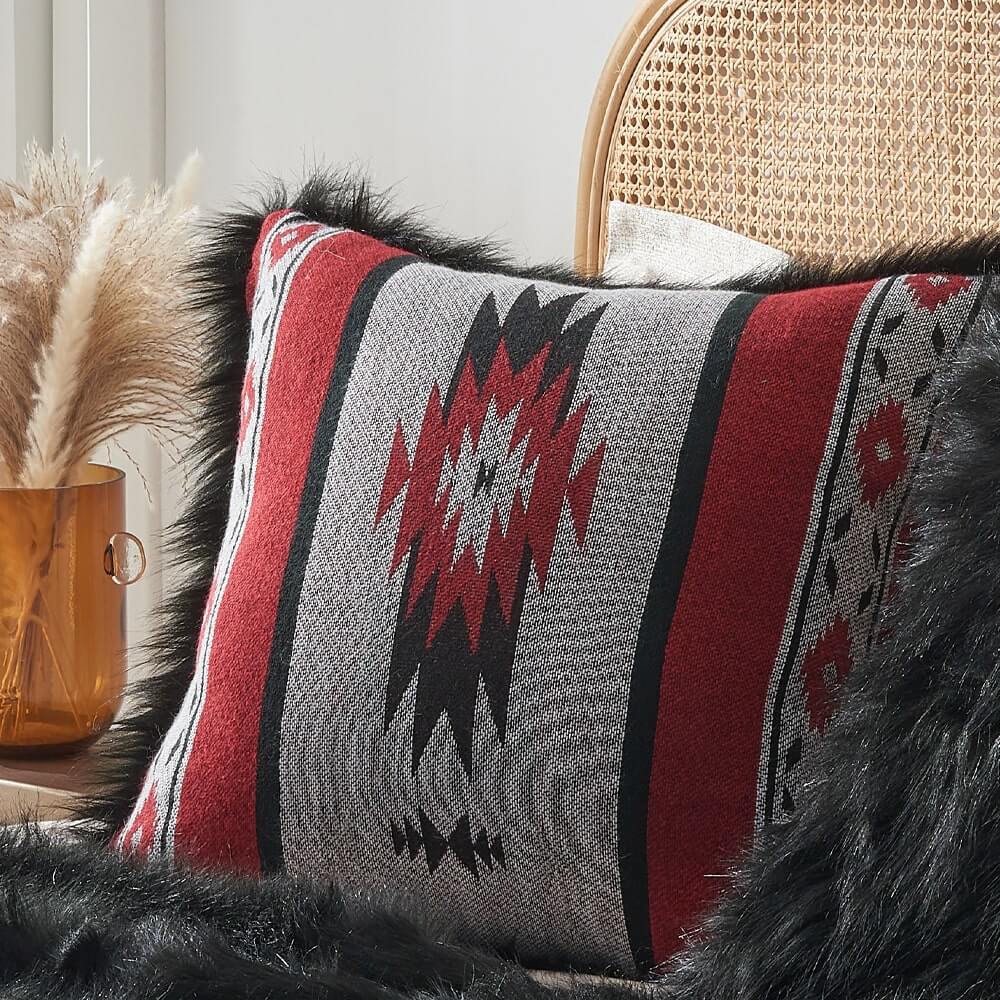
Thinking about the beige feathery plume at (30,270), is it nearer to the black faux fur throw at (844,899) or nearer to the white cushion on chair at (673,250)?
the white cushion on chair at (673,250)

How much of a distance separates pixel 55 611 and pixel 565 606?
71cm

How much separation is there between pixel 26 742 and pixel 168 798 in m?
0.55

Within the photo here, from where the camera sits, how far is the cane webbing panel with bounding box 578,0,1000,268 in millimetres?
1201

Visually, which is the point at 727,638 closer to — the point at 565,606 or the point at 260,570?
the point at 565,606

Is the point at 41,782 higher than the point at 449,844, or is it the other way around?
the point at 449,844

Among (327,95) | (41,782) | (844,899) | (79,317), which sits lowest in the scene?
(41,782)

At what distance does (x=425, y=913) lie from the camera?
685mm

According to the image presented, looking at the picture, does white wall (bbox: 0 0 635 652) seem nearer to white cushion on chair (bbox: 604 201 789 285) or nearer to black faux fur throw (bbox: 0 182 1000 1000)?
white cushion on chair (bbox: 604 201 789 285)

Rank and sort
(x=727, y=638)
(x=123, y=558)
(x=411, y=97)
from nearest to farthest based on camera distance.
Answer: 1. (x=727, y=638)
2. (x=123, y=558)
3. (x=411, y=97)

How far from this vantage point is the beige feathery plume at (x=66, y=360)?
1202 millimetres

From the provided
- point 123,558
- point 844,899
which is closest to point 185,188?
point 123,558

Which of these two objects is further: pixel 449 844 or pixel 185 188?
pixel 185 188

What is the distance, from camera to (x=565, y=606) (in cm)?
73

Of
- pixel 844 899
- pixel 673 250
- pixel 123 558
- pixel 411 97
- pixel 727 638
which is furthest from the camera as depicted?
pixel 411 97
